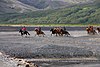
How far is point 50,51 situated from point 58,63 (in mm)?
9038

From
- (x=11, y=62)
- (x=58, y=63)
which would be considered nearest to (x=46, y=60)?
(x=58, y=63)

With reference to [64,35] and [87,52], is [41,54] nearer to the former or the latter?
[87,52]

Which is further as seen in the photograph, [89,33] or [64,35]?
[89,33]

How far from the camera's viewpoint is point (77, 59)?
3922cm

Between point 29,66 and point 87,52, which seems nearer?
point 29,66

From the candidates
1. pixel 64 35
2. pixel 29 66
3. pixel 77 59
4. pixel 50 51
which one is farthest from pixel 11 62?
pixel 64 35

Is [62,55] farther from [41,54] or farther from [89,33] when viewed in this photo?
[89,33]

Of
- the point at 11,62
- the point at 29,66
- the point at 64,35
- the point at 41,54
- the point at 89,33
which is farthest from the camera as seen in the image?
the point at 89,33

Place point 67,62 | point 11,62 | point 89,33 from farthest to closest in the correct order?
point 89,33
point 67,62
point 11,62

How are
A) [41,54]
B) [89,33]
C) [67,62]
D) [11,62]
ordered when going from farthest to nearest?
→ [89,33] < [41,54] < [67,62] < [11,62]

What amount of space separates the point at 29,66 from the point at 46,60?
7342 mm

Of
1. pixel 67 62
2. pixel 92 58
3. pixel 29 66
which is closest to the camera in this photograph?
pixel 29 66

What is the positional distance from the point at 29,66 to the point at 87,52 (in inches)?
576

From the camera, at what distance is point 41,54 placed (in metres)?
42.8
